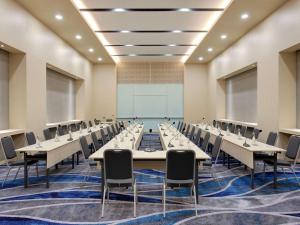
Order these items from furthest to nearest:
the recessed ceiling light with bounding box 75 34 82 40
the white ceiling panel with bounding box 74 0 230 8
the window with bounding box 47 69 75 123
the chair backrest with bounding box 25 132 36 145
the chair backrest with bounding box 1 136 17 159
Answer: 1. the window with bounding box 47 69 75 123
2. the recessed ceiling light with bounding box 75 34 82 40
3. the white ceiling panel with bounding box 74 0 230 8
4. the chair backrest with bounding box 25 132 36 145
5. the chair backrest with bounding box 1 136 17 159

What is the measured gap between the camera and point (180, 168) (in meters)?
3.86

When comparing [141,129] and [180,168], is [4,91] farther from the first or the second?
[180,168]

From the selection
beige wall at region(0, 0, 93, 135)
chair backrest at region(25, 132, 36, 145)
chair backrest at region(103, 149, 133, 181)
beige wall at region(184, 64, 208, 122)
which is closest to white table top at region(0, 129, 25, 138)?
beige wall at region(0, 0, 93, 135)

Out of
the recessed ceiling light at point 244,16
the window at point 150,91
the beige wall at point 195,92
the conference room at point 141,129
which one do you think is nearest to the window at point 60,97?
the conference room at point 141,129

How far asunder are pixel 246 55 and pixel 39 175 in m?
7.63

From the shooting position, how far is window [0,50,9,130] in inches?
284

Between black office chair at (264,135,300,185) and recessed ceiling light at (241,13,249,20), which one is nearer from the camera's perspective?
black office chair at (264,135,300,185)

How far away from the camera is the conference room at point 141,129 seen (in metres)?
4.01

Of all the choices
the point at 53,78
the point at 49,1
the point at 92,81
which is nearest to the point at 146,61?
the point at 92,81

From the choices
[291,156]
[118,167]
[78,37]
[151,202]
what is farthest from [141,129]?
[118,167]

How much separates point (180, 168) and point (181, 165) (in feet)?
0.16

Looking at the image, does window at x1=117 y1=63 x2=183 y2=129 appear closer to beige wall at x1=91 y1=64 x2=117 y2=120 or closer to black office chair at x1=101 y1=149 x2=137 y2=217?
beige wall at x1=91 y1=64 x2=117 y2=120

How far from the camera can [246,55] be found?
967cm

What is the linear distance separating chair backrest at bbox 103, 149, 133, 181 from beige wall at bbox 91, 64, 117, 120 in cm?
1202
